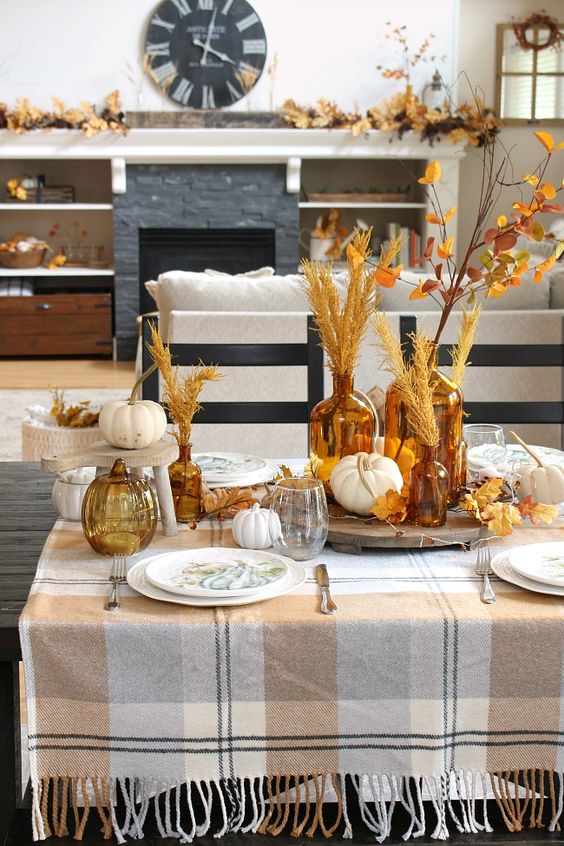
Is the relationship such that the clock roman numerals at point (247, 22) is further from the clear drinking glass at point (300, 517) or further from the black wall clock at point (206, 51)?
the clear drinking glass at point (300, 517)

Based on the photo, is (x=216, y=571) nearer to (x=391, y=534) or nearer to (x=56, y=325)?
(x=391, y=534)

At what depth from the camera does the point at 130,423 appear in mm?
1401

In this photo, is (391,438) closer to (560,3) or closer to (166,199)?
(166,199)

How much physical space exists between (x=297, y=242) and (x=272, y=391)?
3.45 metres

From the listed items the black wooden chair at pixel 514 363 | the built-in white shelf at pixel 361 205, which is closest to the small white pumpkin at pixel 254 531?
the black wooden chair at pixel 514 363

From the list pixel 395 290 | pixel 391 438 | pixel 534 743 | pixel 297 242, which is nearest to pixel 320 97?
pixel 297 242

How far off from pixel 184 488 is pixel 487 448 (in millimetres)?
468

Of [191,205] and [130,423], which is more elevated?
[191,205]

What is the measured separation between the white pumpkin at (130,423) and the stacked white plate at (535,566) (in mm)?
491

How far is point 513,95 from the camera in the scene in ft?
23.7

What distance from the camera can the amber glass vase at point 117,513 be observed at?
136 centimetres

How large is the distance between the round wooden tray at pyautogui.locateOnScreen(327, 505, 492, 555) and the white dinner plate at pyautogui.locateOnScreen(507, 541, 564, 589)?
0.23ft

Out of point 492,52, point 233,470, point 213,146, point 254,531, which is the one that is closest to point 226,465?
point 233,470

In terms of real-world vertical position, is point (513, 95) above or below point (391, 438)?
above
